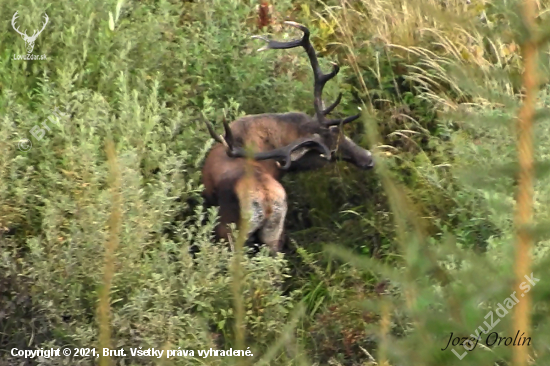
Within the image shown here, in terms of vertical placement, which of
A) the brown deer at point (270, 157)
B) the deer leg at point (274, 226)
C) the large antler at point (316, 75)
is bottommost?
the deer leg at point (274, 226)

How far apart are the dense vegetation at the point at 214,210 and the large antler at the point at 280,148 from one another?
0.21 metres

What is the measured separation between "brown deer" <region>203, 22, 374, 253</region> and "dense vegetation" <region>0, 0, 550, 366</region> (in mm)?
124

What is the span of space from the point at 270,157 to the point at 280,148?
0.31 ft

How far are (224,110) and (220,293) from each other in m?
1.38

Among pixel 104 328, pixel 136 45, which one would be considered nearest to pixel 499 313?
pixel 104 328

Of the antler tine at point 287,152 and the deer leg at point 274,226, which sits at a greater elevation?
the antler tine at point 287,152

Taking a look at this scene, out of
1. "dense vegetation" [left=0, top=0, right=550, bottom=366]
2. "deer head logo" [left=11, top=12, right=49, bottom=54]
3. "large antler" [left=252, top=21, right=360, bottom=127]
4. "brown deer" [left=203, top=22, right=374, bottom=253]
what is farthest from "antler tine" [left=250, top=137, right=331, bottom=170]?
"deer head logo" [left=11, top=12, right=49, bottom=54]

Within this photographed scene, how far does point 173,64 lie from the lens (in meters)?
4.98

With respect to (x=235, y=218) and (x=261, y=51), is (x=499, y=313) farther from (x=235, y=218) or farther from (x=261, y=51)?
(x=261, y=51)

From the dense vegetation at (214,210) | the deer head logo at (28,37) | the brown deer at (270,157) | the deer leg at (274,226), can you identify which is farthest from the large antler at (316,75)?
the deer head logo at (28,37)

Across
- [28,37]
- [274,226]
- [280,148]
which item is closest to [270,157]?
[280,148]

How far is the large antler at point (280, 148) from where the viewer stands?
405 cm

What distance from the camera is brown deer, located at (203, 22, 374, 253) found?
3992 mm

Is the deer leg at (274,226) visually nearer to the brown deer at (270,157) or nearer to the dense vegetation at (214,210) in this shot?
the brown deer at (270,157)
